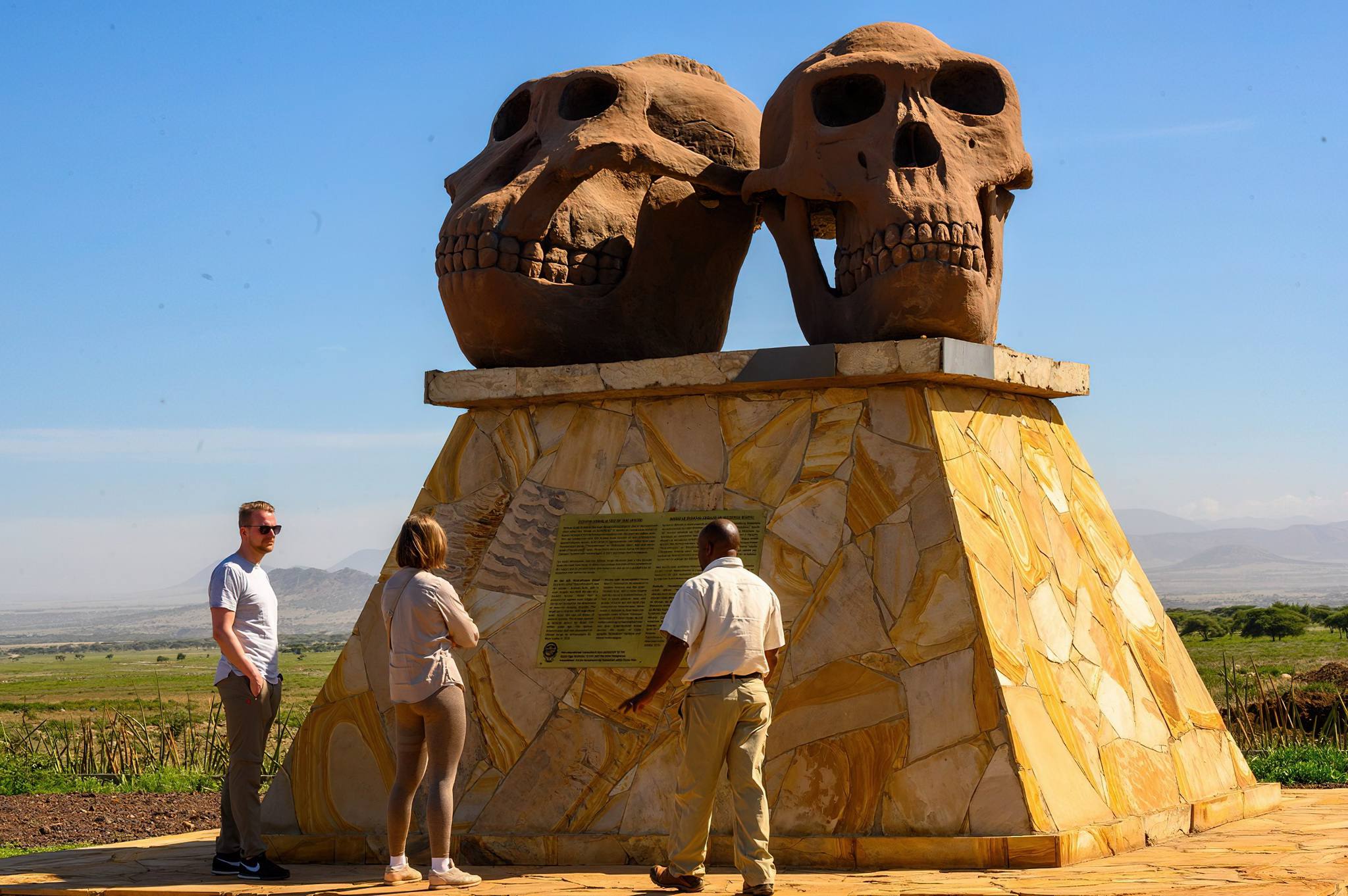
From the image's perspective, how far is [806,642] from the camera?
7.42 m

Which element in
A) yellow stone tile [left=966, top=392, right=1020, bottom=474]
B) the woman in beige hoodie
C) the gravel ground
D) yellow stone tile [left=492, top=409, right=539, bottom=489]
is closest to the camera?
the woman in beige hoodie

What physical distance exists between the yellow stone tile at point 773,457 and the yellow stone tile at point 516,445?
1226 millimetres

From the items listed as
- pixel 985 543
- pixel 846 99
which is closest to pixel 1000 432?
pixel 985 543

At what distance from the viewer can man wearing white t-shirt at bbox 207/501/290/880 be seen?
691 centimetres

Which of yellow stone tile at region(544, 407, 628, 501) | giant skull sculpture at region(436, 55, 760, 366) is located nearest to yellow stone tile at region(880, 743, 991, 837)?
yellow stone tile at region(544, 407, 628, 501)

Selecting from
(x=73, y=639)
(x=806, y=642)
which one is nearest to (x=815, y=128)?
(x=806, y=642)

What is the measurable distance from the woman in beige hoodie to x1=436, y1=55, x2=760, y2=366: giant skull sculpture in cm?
259

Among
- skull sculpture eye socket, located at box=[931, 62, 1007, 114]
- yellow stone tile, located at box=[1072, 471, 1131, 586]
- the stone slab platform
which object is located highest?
skull sculpture eye socket, located at box=[931, 62, 1007, 114]

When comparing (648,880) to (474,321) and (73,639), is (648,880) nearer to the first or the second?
(474,321)

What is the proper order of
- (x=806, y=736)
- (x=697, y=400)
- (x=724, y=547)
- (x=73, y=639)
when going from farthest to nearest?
(x=73, y=639)
(x=697, y=400)
(x=806, y=736)
(x=724, y=547)

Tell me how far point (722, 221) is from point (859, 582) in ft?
10.2

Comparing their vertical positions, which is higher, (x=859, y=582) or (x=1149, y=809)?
(x=859, y=582)

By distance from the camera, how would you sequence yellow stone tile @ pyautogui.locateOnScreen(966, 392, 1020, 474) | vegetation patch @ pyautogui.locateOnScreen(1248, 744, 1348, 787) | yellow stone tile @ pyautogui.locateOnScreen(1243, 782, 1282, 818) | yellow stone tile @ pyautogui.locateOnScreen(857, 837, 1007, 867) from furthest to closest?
vegetation patch @ pyautogui.locateOnScreen(1248, 744, 1348, 787) < yellow stone tile @ pyautogui.locateOnScreen(1243, 782, 1282, 818) < yellow stone tile @ pyautogui.locateOnScreen(966, 392, 1020, 474) < yellow stone tile @ pyautogui.locateOnScreen(857, 837, 1007, 867)

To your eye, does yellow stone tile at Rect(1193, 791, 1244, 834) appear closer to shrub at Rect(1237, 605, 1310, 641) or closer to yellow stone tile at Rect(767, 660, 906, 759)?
yellow stone tile at Rect(767, 660, 906, 759)
